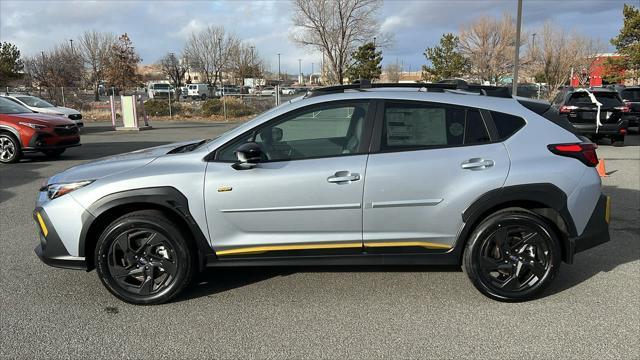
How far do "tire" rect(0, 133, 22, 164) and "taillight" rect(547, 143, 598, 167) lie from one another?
11131 millimetres

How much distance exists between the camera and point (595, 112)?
12844 mm

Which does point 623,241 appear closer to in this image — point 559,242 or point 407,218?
point 559,242

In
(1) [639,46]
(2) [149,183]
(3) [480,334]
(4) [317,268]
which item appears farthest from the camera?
(1) [639,46]

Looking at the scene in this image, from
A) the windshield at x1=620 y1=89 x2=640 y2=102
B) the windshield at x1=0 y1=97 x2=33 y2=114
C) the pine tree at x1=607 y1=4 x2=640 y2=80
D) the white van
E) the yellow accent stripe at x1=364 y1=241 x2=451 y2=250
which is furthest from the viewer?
the white van

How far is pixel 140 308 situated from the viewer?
3.69 m

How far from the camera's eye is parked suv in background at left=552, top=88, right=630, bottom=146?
12.8 m

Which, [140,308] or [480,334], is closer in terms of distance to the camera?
[480,334]

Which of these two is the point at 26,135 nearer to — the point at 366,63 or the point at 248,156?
the point at 248,156

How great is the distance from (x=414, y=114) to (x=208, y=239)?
193 cm

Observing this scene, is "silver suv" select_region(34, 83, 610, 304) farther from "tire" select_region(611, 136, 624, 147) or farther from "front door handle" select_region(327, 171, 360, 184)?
"tire" select_region(611, 136, 624, 147)

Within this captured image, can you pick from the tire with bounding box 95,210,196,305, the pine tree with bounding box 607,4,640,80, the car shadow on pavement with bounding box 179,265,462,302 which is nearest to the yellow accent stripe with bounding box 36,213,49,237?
the tire with bounding box 95,210,196,305

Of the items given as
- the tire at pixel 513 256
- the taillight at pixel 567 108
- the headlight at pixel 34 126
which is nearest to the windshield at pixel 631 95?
the taillight at pixel 567 108

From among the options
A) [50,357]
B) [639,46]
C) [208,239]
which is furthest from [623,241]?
[639,46]

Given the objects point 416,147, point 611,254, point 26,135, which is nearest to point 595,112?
point 611,254
